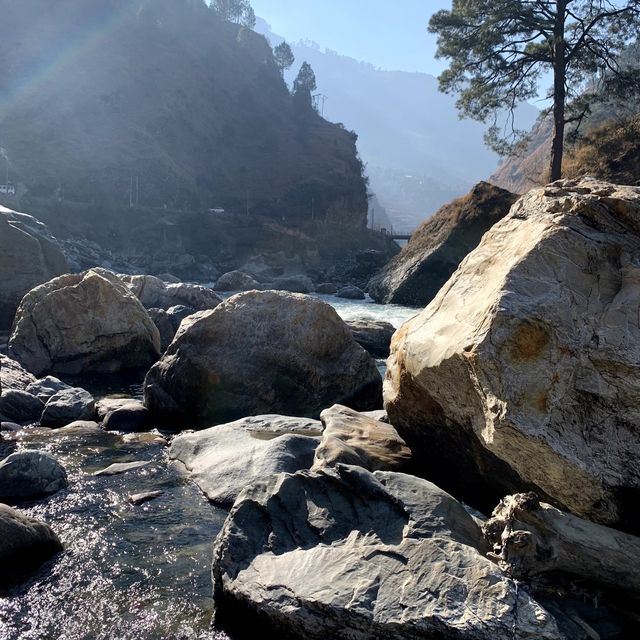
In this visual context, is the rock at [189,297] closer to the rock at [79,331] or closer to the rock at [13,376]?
the rock at [79,331]

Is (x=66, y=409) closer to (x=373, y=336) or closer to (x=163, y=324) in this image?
(x=163, y=324)

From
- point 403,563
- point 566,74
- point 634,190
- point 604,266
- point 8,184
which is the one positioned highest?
point 566,74

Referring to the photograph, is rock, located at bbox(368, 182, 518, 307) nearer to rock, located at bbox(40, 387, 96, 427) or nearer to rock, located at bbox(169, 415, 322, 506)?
rock, located at bbox(40, 387, 96, 427)

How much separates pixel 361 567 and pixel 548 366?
6.38 feet

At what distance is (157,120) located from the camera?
95188 millimetres

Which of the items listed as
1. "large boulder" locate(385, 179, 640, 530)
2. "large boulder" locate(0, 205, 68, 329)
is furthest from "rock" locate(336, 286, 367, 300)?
"large boulder" locate(385, 179, 640, 530)

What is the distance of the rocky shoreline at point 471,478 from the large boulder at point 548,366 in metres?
0.01

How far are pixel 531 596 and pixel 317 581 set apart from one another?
1343 millimetres

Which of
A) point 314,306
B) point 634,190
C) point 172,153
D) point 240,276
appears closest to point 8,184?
point 172,153

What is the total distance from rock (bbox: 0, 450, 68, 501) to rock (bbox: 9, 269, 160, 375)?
6337 mm

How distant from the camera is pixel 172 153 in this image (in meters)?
94.4

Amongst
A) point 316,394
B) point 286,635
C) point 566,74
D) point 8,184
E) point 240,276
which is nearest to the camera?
point 286,635

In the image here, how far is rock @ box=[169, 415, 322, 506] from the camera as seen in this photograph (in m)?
6.79

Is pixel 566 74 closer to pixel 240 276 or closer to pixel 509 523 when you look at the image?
pixel 240 276
